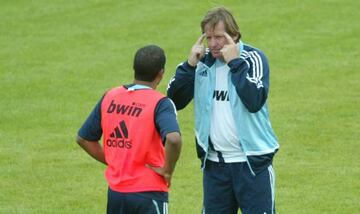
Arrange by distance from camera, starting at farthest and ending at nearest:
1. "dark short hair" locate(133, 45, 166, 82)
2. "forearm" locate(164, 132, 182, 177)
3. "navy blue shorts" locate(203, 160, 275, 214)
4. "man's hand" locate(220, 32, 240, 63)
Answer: "navy blue shorts" locate(203, 160, 275, 214)
"man's hand" locate(220, 32, 240, 63)
"dark short hair" locate(133, 45, 166, 82)
"forearm" locate(164, 132, 182, 177)

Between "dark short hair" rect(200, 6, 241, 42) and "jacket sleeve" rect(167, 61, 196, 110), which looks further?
"jacket sleeve" rect(167, 61, 196, 110)

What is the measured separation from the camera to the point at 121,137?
22.9 feet

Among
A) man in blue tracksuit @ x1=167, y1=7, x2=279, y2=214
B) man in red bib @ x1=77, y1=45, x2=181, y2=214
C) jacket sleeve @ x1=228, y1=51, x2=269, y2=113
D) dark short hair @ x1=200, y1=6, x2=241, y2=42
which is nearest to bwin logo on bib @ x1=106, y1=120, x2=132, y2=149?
man in red bib @ x1=77, y1=45, x2=181, y2=214

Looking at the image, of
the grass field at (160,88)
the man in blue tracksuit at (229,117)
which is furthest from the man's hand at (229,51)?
the grass field at (160,88)

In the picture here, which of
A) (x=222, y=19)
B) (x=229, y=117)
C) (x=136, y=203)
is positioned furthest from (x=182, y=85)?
(x=136, y=203)

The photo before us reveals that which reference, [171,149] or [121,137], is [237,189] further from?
[121,137]

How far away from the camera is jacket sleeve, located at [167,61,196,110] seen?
7.56 metres

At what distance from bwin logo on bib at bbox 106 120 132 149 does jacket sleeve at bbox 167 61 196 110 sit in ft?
2.67

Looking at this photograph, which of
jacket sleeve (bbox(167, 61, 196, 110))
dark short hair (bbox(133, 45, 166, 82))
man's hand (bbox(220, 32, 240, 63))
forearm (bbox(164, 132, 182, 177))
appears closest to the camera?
forearm (bbox(164, 132, 182, 177))

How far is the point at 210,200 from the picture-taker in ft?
25.0

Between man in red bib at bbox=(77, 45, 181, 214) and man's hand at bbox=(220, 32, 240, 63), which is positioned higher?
man's hand at bbox=(220, 32, 240, 63)

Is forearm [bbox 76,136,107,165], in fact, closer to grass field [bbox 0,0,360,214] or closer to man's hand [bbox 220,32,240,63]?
man's hand [bbox 220,32,240,63]

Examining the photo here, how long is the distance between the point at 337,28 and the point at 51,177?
9.15 m

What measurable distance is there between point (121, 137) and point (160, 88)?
8.41 metres
